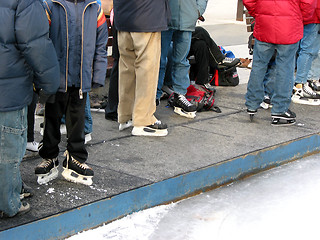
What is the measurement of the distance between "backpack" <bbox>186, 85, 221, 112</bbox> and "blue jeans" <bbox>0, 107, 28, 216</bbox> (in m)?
3.20

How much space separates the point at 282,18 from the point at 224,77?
6.98 ft

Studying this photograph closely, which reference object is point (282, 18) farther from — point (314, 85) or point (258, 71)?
point (314, 85)

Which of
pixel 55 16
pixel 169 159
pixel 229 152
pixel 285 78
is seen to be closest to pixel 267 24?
pixel 285 78

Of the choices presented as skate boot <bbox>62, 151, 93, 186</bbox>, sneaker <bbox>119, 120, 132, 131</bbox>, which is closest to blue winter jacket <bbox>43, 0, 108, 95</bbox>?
skate boot <bbox>62, 151, 93, 186</bbox>

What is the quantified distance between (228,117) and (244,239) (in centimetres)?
262

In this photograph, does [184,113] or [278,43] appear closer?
[278,43]

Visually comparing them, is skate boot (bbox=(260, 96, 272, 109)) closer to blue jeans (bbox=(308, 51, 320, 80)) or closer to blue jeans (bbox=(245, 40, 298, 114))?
blue jeans (bbox=(245, 40, 298, 114))

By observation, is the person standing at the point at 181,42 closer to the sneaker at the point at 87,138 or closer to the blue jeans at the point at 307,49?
the sneaker at the point at 87,138

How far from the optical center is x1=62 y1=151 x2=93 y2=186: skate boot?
410 centimetres

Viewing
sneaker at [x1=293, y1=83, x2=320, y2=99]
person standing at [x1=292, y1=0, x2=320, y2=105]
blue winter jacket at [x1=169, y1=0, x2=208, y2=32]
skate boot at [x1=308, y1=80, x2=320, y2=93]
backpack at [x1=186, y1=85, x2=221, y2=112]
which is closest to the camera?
blue winter jacket at [x1=169, y1=0, x2=208, y2=32]

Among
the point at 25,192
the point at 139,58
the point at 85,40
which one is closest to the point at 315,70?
the point at 139,58

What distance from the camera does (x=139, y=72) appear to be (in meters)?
5.30

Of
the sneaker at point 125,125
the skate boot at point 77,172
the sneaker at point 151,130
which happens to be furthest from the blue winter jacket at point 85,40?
the sneaker at point 125,125

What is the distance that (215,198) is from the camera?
4508 mm
